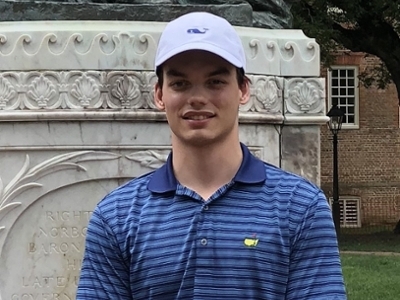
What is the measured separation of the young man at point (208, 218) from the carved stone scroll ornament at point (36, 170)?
2098 mm

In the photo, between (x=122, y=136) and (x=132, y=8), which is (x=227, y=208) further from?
(x=132, y=8)

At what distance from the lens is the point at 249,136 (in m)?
4.56

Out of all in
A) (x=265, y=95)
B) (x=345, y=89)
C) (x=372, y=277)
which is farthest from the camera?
(x=345, y=89)

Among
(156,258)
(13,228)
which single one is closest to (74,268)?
(13,228)

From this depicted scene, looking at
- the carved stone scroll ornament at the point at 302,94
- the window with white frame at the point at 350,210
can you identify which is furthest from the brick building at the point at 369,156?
the carved stone scroll ornament at the point at 302,94

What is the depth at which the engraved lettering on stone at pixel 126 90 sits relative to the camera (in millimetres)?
4367

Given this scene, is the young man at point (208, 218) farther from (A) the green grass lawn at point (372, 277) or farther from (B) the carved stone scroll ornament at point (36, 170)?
(A) the green grass lawn at point (372, 277)

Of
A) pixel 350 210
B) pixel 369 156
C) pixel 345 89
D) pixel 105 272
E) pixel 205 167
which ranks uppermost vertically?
pixel 345 89

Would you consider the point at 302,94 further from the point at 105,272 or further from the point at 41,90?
the point at 105,272

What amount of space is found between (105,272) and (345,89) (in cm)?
2868

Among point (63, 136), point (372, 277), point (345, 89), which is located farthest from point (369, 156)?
point (63, 136)

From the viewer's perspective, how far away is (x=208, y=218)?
2.22 metres

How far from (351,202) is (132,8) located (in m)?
25.2

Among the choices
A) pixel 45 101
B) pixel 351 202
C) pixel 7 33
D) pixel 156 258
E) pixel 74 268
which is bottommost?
pixel 351 202
